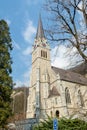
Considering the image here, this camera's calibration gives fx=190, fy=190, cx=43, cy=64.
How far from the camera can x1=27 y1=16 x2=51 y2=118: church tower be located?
4256cm

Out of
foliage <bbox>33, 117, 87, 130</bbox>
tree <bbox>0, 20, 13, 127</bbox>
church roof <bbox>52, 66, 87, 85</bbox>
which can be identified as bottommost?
foliage <bbox>33, 117, 87, 130</bbox>

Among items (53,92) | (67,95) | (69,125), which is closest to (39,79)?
(53,92)

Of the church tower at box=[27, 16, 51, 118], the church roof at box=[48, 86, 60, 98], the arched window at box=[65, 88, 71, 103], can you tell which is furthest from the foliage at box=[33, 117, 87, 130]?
the arched window at box=[65, 88, 71, 103]

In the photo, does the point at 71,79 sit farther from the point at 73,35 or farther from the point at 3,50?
the point at 73,35

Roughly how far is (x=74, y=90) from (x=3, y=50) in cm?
3133

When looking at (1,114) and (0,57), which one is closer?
(1,114)

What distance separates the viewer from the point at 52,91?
42938mm

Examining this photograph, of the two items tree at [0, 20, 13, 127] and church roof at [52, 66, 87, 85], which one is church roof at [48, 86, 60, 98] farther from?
tree at [0, 20, 13, 127]

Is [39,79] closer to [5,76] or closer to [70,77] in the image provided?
[70,77]

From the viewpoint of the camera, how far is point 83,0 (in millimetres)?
11312

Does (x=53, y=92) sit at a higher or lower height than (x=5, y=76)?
higher

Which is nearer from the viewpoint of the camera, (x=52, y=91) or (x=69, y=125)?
(x=69, y=125)

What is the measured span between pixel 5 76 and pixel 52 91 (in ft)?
94.4

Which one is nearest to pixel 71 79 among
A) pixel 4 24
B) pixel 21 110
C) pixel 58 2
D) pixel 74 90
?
pixel 74 90
